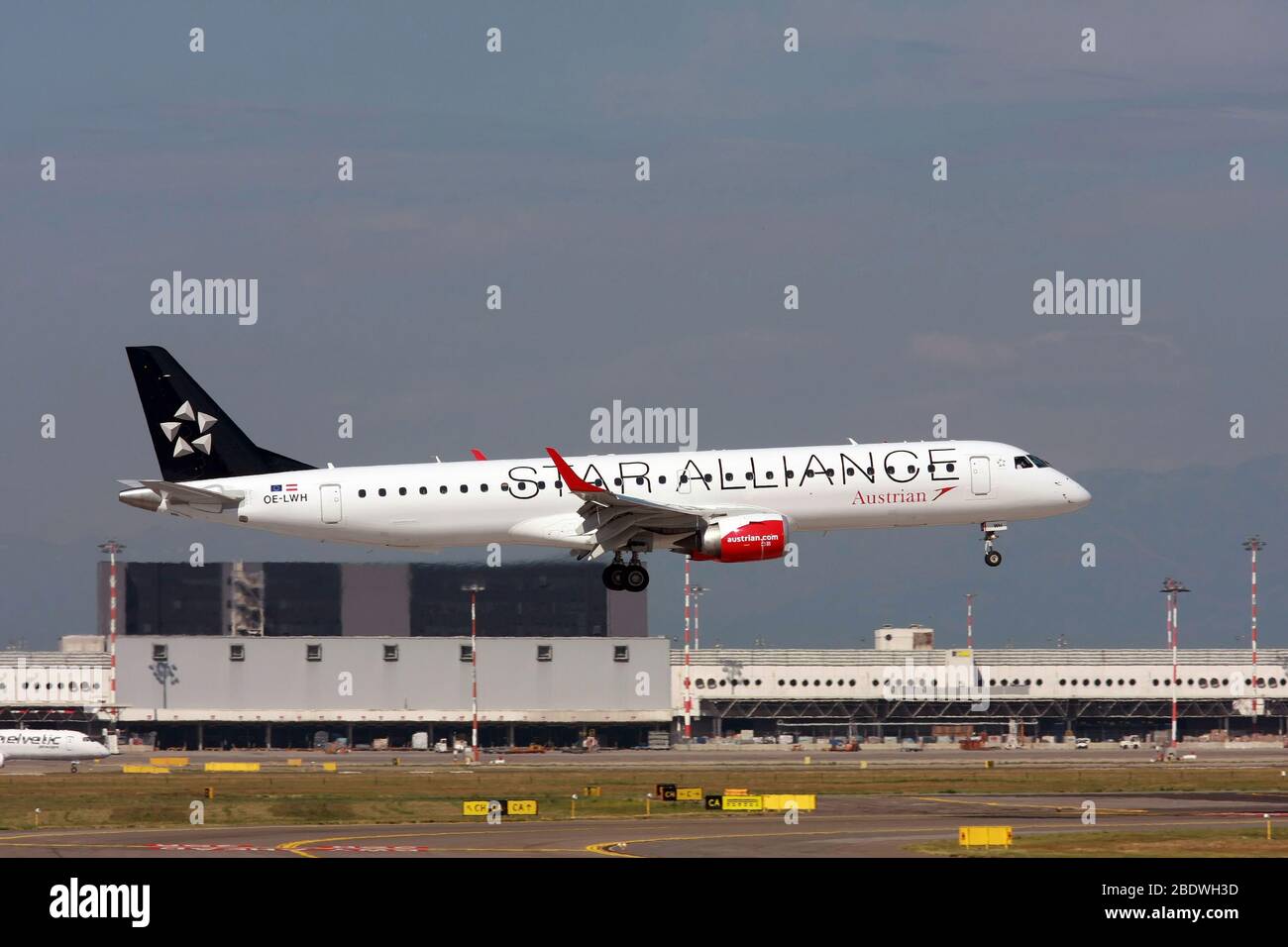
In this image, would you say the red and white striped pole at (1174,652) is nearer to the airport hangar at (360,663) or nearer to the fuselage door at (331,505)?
the airport hangar at (360,663)

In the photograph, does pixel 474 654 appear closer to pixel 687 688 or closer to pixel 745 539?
pixel 687 688

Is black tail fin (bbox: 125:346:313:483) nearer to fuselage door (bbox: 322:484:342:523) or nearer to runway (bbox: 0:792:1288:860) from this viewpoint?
fuselage door (bbox: 322:484:342:523)

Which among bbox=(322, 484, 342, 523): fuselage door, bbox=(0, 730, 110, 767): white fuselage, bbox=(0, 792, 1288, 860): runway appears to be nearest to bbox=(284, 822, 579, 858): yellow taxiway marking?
bbox=(0, 792, 1288, 860): runway

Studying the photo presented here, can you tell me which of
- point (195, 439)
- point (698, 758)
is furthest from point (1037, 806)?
point (698, 758)

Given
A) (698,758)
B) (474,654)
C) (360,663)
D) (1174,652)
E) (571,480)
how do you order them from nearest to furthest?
(571,480), (698,758), (474,654), (360,663), (1174,652)

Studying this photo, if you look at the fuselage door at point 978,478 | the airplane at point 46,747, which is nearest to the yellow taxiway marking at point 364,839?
the fuselage door at point 978,478

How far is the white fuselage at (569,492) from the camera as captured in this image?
6181cm

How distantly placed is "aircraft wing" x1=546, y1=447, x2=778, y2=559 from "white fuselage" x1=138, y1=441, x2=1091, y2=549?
0.33m

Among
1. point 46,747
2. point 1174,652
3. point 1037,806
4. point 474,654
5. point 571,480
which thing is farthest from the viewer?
point 1174,652

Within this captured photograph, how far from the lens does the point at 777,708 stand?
552 feet

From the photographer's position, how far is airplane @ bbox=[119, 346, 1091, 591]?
61.5 meters

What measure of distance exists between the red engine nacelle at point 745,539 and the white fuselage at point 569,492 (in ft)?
3.53

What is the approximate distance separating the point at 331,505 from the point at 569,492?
27.9 feet

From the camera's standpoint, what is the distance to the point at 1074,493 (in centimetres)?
6656
